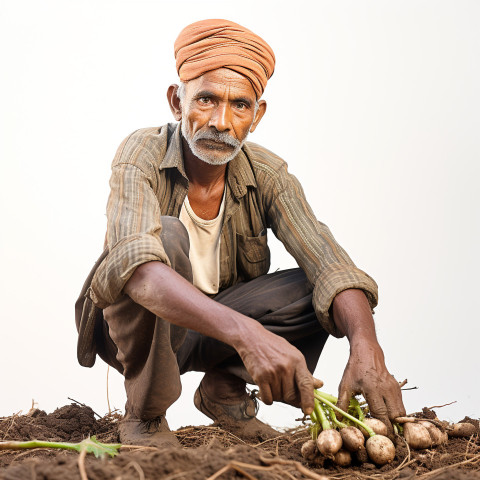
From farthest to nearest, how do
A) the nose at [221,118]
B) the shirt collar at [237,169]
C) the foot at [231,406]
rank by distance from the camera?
the foot at [231,406]
the shirt collar at [237,169]
the nose at [221,118]

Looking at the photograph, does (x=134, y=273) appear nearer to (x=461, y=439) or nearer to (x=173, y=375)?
(x=173, y=375)

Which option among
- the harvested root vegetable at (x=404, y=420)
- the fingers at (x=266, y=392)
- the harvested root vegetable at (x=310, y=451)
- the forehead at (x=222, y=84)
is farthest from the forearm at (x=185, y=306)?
the forehead at (x=222, y=84)

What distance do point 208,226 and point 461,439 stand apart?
4.69 ft

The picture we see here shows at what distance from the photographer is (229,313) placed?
2475mm

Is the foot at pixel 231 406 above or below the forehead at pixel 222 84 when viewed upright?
below

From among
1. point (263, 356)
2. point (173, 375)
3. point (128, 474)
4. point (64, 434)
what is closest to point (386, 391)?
point (263, 356)

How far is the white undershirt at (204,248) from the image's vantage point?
3430 millimetres

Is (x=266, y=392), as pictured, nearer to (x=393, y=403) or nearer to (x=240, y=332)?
(x=240, y=332)

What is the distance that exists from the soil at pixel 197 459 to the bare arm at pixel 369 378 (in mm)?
141

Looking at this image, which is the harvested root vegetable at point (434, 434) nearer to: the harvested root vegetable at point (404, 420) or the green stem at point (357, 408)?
the harvested root vegetable at point (404, 420)

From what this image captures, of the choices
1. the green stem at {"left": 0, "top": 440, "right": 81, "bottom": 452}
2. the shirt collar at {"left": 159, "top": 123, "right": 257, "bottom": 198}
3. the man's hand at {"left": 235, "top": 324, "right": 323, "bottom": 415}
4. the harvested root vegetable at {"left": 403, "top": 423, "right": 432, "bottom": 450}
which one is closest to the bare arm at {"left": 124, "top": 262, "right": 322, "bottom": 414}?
the man's hand at {"left": 235, "top": 324, "right": 323, "bottom": 415}

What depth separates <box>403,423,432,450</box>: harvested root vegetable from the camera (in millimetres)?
2680

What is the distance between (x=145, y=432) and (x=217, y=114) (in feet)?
4.46

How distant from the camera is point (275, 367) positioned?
237 centimetres
